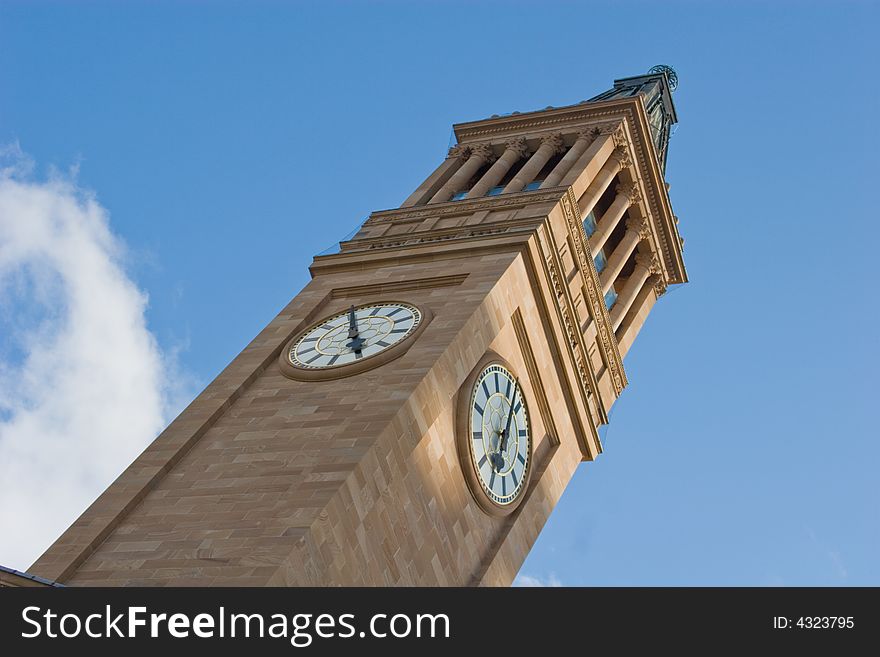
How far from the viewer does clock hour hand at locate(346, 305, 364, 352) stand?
40.3 m

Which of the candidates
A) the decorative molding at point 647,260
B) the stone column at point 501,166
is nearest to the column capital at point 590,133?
the stone column at point 501,166

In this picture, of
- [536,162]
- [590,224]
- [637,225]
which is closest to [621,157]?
[590,224]

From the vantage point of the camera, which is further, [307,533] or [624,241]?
[624,241]

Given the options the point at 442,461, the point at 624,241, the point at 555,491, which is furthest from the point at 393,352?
the point at 624,241

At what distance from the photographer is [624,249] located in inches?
2110

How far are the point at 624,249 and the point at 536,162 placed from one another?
15.4 ft

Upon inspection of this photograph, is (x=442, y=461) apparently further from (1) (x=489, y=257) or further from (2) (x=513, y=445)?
(1) (x=489, y=257)

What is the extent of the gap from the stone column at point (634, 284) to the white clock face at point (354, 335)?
1259 centimetres

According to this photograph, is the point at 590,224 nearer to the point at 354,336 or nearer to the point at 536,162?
the point at 536,162

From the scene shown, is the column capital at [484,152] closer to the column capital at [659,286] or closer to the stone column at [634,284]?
the stone column at [634,284]

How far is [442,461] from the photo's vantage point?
37844mm

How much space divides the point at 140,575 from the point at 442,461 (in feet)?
29.1
